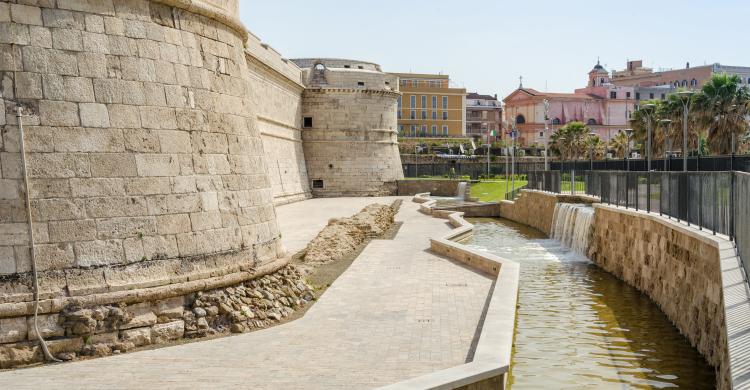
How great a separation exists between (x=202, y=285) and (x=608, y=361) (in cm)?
627

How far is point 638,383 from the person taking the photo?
9.57 m

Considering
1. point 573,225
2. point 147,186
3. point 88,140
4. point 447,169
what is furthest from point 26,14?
point 447,169

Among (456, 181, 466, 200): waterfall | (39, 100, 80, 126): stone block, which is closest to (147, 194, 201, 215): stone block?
(39, 100, 80, 126): stone block

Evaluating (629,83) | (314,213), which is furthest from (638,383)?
(629,83)

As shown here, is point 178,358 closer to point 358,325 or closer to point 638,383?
point 358,325

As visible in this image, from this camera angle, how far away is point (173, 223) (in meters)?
10.0

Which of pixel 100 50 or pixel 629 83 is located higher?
pixel 629 83

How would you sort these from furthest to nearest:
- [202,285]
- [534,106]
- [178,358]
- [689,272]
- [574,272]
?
[534,106], [574,272], [689,272], [202,285], [178,358]

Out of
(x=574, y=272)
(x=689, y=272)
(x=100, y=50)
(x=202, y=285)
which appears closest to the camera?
(x=100, y=50)

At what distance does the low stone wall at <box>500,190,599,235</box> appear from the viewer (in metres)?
27.0

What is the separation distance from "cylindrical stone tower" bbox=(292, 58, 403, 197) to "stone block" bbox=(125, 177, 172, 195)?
36.1 m

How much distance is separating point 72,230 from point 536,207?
80.4 feet

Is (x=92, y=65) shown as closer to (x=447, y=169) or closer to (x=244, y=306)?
(x=244, y=306)

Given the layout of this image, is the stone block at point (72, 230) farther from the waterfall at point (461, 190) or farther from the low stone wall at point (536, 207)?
the waterfall at point (461, 190)
